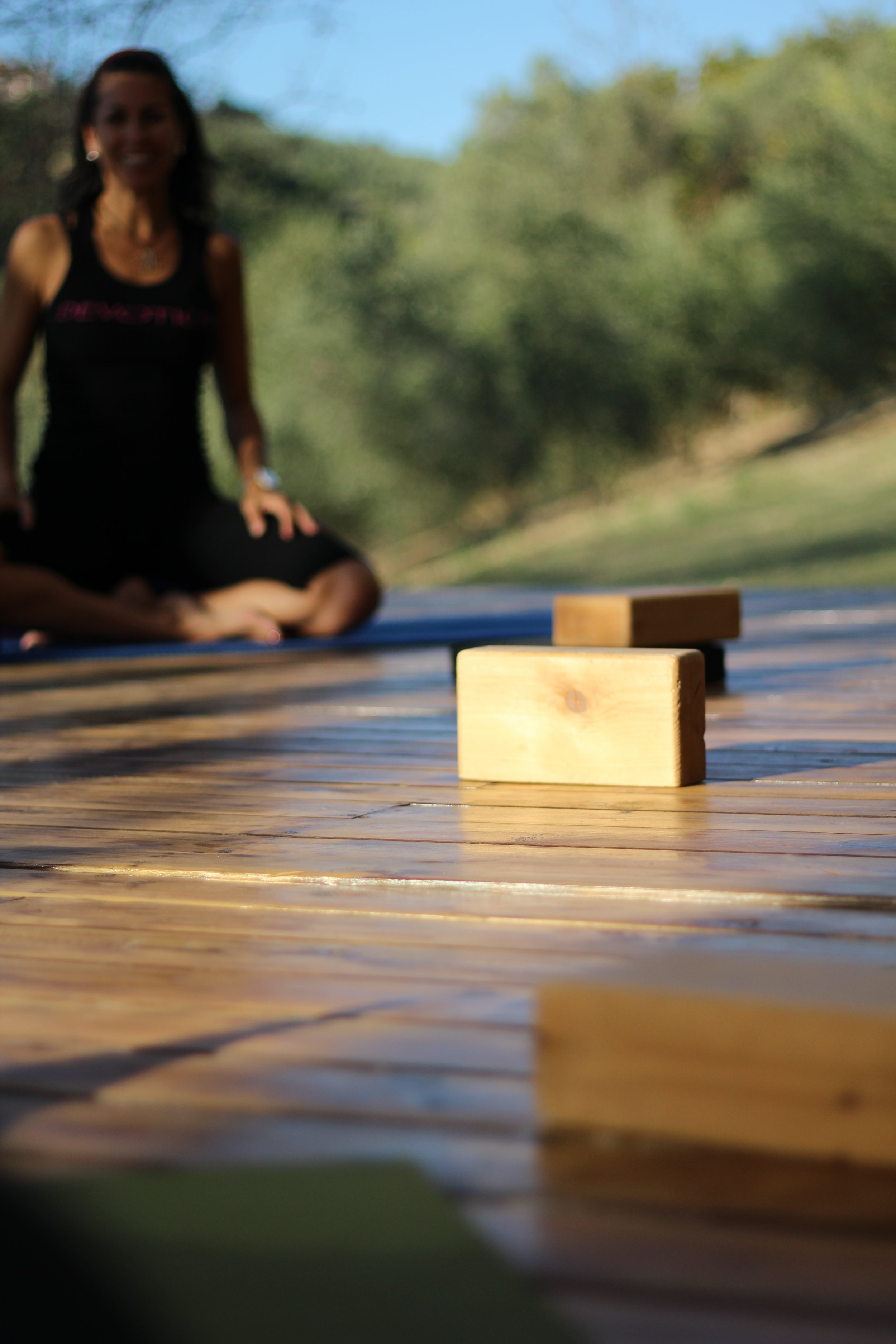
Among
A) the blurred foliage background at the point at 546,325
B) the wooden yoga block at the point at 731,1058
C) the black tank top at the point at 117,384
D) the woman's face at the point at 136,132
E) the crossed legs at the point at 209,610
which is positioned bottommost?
the wooden yoga block at the point at 731,1058

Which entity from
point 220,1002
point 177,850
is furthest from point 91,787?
point 220,1002

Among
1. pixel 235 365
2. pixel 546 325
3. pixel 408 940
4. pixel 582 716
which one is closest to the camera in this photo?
pixel 408 940

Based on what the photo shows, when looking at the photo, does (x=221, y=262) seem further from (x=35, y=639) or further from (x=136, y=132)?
(x=35, y=639)

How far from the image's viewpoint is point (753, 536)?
362 inches

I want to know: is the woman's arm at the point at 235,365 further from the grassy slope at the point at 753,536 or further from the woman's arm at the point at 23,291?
the grassy slope at the point at 753,536

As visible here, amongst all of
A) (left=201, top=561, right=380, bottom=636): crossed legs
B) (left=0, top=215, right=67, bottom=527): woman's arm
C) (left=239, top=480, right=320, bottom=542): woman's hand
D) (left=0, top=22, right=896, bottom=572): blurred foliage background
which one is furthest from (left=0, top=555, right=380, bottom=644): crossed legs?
(left=0, top=22, right=896, bottom=572): blurred foliage background

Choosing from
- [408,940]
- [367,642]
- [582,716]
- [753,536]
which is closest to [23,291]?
[367,642]

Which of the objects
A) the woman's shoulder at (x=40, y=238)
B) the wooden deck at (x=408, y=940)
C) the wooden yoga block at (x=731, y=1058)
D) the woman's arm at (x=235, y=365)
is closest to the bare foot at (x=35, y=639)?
the woman's arm at (x=235, y=365)

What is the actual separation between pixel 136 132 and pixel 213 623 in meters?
1.10

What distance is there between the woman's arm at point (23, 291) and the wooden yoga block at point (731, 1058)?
3004 millimetres

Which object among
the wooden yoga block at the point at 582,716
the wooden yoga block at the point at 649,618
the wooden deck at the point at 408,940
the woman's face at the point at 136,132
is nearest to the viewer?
the wooden deck at the point at 408,940

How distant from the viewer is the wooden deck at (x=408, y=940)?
69cm

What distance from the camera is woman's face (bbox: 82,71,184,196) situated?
11.2 feet

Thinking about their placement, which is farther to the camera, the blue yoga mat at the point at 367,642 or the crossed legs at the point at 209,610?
the crossed legs at the point at 209,610
